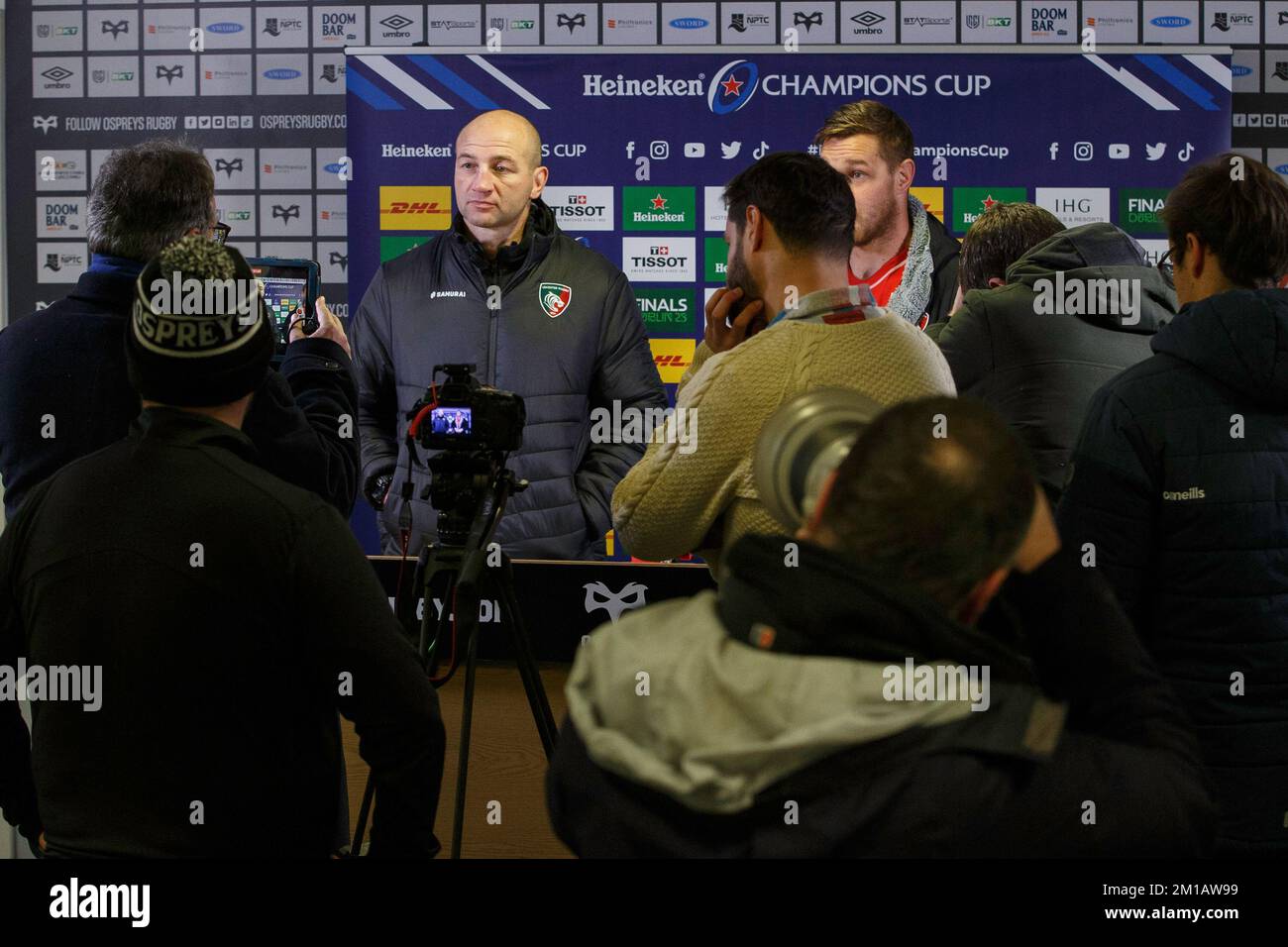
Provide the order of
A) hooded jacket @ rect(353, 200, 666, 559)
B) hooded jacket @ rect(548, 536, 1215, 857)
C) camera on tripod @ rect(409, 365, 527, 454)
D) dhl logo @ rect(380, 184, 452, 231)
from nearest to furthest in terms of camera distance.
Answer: hooded jacket @ rect(548, 536, 1215, 857)
camera on tripod @ rect(409, 365, 527, 454)
hooded jacket @ rect(353, 200, 666, 559)
dhl logo @ rect(380, 184, 452, 231)

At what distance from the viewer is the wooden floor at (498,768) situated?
1.94 metres

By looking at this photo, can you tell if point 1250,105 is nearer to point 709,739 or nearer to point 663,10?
point 663,10

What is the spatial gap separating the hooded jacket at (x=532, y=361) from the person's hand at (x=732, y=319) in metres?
1.18

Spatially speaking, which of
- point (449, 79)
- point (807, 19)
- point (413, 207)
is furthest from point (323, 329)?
point (807, 19)

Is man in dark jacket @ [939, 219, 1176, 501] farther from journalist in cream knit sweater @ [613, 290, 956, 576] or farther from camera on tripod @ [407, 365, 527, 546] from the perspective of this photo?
camera on tripod @ [407, 365, 527, 546]

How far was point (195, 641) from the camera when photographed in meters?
1.16

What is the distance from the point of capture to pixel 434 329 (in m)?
2.88

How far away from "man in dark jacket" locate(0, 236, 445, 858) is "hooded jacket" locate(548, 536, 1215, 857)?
44 centimetres

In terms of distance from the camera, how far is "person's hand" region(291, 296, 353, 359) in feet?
5.81

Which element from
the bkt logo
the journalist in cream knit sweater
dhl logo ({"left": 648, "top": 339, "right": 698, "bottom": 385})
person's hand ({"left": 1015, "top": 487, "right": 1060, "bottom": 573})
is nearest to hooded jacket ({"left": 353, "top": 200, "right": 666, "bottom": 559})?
dhl logo ({"left": 648, "top": 339, "right": 698, "bottom": 385})

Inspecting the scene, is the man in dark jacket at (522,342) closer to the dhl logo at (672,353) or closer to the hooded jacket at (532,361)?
the hooded jacket at (532,361)

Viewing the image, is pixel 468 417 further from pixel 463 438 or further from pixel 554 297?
pixel 554 297
